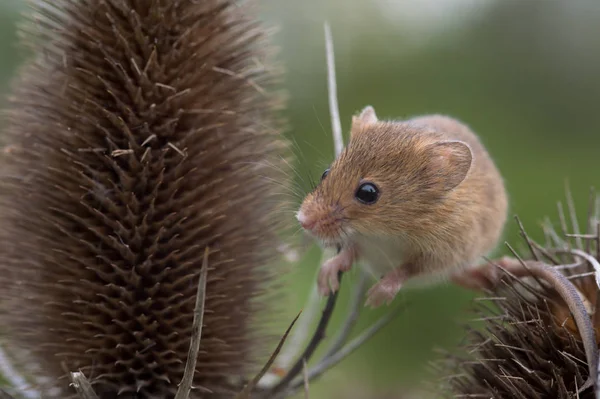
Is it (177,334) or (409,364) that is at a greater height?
(177,334)

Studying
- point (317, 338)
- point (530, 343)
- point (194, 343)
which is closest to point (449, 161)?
point (530, 343)

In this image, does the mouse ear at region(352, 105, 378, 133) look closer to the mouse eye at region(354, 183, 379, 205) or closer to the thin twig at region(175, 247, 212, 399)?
the mouse eye at region(354, 183, 379, 205)

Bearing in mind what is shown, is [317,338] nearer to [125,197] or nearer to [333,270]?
[333,270]

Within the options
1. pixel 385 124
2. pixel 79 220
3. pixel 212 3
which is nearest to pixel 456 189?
pixel 385 124

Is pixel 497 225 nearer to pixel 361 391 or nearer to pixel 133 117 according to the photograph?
pixel 133 117

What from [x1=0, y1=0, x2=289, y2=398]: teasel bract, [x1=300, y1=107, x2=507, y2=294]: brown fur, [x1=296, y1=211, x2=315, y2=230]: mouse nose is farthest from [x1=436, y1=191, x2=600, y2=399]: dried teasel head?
[x1=0, y1=0, x2=289, y2=398]: teasel bract

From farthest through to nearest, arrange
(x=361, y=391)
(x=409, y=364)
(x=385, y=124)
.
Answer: (x=409, y=364) < (x=361, y=391) < (x=385, y=124)

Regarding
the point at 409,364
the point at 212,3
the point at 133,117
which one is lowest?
the point at 409,364

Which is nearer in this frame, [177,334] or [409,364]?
[177,334]

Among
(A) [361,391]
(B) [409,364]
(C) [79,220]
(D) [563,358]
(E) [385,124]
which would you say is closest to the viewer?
(D) [563,358]
